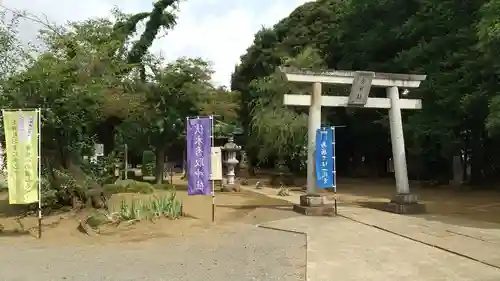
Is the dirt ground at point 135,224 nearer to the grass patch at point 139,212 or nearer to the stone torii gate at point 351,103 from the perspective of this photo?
the grass patch at point 139,212

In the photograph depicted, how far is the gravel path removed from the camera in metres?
6.34

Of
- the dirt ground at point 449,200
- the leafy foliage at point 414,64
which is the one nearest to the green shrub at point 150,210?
the dirt ground at point 449,200

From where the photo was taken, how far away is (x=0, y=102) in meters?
11.4

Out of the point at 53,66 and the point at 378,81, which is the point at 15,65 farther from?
the point at 378,81

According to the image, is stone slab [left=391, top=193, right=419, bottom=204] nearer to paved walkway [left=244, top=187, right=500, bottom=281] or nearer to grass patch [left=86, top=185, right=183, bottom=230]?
paved walkway [left=244, top=187, right=500, bottom=281]

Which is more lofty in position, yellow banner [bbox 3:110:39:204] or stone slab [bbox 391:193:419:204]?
yellow banner [bbox 3:110:39:204]

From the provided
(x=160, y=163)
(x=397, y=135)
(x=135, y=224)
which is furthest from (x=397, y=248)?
(x=160, y=163)

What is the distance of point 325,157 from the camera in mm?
12289

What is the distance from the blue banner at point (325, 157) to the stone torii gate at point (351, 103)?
0.19 meters

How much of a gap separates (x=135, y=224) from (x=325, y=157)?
5.17 meters

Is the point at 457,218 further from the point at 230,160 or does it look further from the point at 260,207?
the point at 230,160

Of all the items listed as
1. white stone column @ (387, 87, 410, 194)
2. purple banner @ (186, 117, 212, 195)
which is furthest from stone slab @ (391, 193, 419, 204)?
purple banner @ (186, 117, 212, 195)

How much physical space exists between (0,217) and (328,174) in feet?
27.8

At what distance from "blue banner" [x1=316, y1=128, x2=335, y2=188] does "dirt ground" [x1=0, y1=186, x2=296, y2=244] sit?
1.24m
